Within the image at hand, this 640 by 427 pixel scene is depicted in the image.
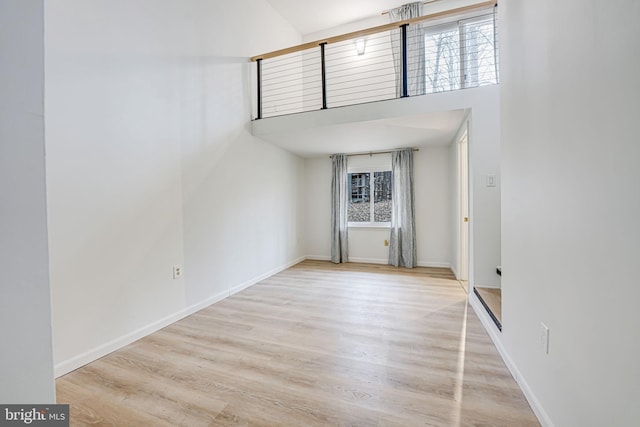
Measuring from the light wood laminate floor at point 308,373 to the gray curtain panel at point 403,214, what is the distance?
6.17 feet

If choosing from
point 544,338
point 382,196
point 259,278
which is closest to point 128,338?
point 259,278

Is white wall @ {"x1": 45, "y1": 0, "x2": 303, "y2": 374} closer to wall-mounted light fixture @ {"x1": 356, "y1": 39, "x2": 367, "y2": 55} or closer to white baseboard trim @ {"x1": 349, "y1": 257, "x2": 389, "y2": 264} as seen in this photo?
wall-mounted light fixture @ {"x1": 356, "y1": 39, "x2": 367, "y2": 55}

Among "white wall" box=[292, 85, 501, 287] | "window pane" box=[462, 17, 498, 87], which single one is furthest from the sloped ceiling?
"white wall" box=[292, 85, 501, 287]

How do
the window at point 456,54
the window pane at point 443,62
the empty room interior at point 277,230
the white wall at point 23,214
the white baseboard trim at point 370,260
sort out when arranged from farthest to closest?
the white baseboard trim at point 370,260, the window pane at point 443,62, the window at point 456,54, the empty room interior at point 277,230, the white wall at point 23,214

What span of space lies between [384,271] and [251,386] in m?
3.24

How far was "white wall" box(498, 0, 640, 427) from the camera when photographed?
85cm

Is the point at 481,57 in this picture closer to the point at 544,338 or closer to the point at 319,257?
the point at 544,338

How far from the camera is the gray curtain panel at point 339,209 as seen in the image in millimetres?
5297

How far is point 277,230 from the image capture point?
4.65 m

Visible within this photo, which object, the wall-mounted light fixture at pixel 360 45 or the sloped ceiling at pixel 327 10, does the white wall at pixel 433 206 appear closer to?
the wall-mounted light fixture at pixel 360 45

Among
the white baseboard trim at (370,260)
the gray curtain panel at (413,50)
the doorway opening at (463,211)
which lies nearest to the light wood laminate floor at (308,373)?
the doorway opening at (463,211)

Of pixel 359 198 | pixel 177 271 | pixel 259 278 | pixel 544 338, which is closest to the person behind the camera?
pixel 544 338

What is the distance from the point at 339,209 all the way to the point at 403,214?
119 cm

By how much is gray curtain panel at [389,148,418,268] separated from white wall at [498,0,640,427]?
10.2 ft
